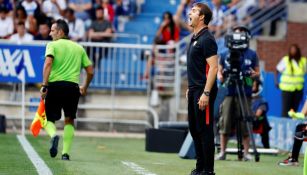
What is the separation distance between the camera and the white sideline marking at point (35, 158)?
1283 centimetres

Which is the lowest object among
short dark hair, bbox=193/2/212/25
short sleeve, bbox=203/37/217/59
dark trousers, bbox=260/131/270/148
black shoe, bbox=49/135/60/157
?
dark trousers, bbox=260/131/270/148

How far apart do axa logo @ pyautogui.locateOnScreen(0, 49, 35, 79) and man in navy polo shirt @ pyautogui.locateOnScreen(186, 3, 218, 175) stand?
31.7ft

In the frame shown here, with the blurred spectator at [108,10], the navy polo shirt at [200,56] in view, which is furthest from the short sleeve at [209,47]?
the blurred spectator at [108,10]

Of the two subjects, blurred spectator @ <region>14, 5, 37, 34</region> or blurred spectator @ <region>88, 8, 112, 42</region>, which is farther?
blurred spectator @ <region>88, 8, 112, 42</region>

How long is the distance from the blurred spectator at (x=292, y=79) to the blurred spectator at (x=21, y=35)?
5582 mm

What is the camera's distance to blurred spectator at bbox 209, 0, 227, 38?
2588cm

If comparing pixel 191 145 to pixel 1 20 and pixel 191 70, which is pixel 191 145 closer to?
pixel 191 70

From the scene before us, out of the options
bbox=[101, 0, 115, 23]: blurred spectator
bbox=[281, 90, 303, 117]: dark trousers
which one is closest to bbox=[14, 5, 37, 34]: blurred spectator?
bbox=[101, 0, 115, 23]: blurred spectator

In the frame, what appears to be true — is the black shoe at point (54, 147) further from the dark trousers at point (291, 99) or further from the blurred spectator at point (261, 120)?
the dark trousers at point (291, 99)

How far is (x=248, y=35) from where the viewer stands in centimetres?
1652

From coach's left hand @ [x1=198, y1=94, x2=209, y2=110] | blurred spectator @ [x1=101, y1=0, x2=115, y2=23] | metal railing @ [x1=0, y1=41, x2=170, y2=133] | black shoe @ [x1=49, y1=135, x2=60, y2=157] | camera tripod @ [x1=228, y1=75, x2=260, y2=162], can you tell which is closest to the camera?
coach's left hand @ [x1=198, y1=94, x2=209, y2=110]

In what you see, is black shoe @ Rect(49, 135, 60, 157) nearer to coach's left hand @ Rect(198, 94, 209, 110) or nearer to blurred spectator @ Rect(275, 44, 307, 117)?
coach's left hand @ Rect(198, 94, 209, 110)

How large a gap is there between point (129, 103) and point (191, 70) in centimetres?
1179

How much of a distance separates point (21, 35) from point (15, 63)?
223 cm
